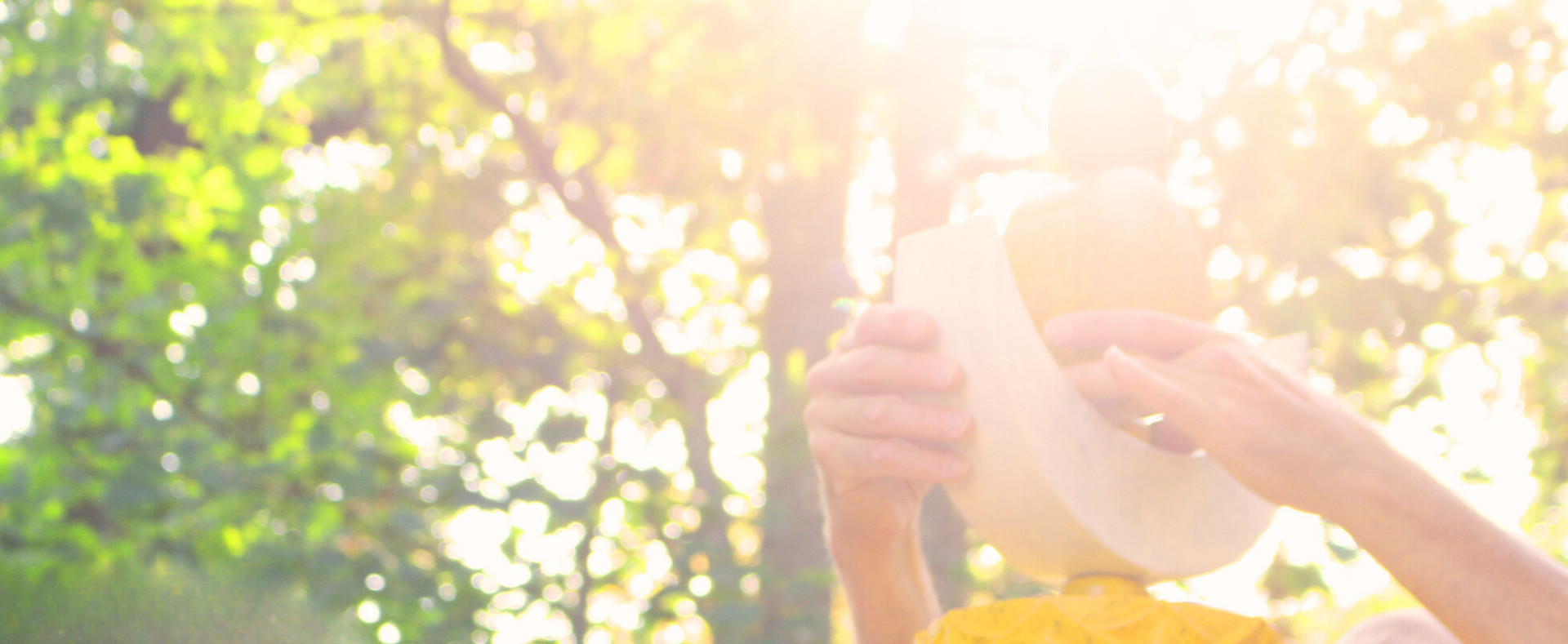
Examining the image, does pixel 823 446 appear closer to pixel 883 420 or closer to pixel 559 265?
pixel 883 420

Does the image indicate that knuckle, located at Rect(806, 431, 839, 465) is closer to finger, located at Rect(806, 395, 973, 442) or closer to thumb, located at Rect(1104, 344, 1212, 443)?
finger, located at Rect(806, 395, 973, 442)

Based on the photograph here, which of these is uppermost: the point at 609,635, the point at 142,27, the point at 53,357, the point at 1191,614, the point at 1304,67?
the point at 142,27

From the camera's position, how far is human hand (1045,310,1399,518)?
96cm

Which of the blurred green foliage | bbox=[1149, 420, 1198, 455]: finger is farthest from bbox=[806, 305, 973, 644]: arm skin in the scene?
the blurred green foliage

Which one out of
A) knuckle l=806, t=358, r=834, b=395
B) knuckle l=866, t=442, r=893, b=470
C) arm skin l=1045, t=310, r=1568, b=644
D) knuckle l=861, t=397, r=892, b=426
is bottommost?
arm skin l=1045, t=310, r=1568, b=644

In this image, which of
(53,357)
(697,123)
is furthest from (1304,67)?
(53,357)

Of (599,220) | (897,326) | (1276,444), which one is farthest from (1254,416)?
(599,220)

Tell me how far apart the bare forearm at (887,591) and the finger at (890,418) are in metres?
0.24

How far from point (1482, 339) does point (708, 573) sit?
321 centimetres

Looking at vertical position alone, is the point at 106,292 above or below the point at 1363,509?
above

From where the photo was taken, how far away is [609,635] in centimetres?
335

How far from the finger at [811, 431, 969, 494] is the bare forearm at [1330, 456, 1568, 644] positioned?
0.33 m

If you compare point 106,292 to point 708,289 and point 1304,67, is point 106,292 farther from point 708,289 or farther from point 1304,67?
point 1304,67

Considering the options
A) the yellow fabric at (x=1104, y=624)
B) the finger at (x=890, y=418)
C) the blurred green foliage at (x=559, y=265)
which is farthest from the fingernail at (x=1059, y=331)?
the blurred green foliage at (x=559, y=265)
